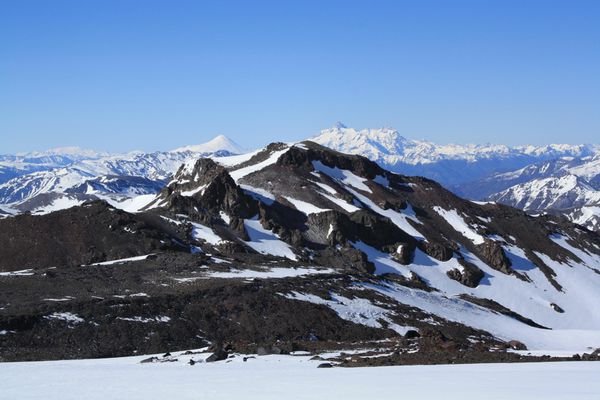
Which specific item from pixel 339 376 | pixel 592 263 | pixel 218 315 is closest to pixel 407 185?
pixel 592 263

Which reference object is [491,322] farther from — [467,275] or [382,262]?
[467,275]

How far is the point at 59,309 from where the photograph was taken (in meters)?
53.3

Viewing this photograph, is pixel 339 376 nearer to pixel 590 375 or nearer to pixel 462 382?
pixel 462 382

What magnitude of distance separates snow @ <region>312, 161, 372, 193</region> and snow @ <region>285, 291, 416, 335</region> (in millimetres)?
77829

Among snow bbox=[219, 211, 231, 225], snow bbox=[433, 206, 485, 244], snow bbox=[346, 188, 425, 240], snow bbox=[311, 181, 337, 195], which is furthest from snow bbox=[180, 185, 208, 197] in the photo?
snow bbox=[433, 206, 485, 244]

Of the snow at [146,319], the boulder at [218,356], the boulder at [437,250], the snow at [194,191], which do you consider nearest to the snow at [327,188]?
the boulder at [437,250]

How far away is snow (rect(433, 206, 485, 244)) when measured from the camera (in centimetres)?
13362

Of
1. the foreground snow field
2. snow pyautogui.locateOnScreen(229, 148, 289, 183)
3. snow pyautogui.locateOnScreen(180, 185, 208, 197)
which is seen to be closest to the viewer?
the foreground snow field

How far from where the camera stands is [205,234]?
104625 mm

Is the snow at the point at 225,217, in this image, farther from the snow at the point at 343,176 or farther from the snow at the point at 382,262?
the snow at the point at 343,176

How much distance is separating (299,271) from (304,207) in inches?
1700

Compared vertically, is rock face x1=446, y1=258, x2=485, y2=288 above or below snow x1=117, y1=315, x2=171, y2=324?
below

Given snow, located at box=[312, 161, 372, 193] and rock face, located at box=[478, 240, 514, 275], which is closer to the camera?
rock face, located at box=[478, 240, 514, 275]

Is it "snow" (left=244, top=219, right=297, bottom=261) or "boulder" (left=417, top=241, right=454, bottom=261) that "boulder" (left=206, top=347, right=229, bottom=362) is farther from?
"boulder" (left=417, top=241, right=454, bottom=261)
